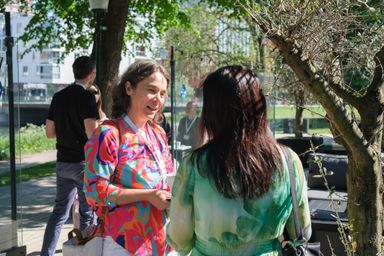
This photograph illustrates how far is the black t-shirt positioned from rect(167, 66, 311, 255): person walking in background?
3.37 m

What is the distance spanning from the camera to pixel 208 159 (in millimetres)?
2229

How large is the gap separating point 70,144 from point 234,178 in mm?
3628

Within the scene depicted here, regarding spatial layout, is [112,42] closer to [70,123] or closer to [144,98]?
[70,123]

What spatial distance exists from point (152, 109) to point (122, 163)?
0.35m

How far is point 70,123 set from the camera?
5.64m

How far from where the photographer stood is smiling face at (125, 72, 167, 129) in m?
3.17

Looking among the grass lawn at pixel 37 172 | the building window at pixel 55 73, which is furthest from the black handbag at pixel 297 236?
the building window at pixel 55 73

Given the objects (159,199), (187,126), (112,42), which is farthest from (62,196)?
(187,126)

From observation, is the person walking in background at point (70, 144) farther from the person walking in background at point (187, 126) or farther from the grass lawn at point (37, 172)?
the grass lawn at point (37, 172)

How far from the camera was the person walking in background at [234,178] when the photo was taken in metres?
2.21

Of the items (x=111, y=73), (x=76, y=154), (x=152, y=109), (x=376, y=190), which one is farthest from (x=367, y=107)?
(x=111, y=73)

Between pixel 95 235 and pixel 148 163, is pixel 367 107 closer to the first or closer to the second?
pixel 148 163

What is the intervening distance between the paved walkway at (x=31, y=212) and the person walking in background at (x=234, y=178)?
12.9 ft

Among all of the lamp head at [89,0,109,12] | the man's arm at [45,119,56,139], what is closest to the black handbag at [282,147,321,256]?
the man's arm at [45,119,56,139]
